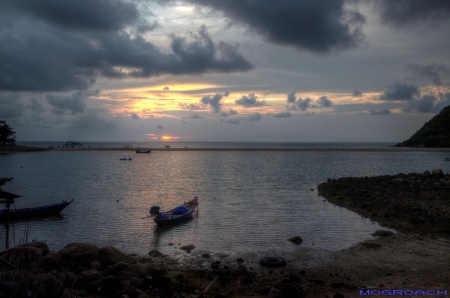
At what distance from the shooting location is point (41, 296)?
8836 millimetres

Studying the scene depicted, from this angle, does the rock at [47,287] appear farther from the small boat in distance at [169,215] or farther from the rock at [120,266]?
the small boat in distance at [169,215]

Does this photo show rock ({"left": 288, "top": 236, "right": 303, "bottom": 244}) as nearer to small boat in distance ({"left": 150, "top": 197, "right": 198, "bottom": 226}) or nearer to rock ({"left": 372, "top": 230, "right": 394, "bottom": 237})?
rock ({"left": 372, "top": 230, "right": 394, "bottom": 237})

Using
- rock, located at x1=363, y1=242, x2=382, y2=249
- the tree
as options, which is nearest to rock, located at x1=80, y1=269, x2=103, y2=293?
A: rock, located at x1=363, y1=242, x2=382, y2=249

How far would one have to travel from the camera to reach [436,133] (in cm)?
15375

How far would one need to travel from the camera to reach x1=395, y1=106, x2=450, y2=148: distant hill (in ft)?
481

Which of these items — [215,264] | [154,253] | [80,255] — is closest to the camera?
[80,255]

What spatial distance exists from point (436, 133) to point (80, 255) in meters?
170

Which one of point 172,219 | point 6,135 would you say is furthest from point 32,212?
point 6,135

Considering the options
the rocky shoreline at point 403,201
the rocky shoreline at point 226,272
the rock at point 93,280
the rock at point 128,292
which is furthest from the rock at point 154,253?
the rocky shoreline at point 403,201

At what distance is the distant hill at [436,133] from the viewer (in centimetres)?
14650

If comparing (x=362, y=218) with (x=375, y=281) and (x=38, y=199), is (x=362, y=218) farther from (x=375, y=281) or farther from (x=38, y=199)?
(x=38, y=199)

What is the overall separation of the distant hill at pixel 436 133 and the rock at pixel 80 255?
6217 inches

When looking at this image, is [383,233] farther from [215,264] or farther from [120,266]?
[120,266]

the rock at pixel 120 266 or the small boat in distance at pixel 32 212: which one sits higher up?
the rock at pixel 120 266
